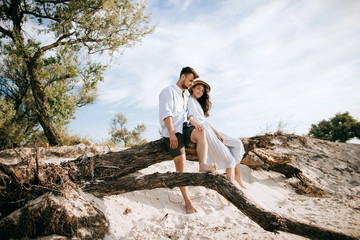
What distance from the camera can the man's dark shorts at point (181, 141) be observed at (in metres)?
3.68

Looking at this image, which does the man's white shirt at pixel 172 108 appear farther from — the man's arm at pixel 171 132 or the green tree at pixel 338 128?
the green tree at pixel 338 128

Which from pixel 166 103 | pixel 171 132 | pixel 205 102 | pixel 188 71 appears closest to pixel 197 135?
pixel 171 132

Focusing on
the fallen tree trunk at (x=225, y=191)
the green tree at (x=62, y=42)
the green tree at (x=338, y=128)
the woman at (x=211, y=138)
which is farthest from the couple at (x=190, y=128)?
the green tree at (x=338, y=128)

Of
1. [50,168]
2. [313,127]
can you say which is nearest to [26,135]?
[50,168]

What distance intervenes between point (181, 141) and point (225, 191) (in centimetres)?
138

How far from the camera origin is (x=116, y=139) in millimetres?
17750

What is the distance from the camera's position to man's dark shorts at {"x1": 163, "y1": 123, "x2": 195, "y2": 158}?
12.1ft

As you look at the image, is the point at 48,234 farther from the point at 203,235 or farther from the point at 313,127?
the point at 313,127

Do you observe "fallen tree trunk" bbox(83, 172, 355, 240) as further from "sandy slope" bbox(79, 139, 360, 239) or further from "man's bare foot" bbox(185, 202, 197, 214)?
"man's bare foot" bbox(185, 202, 197, 214)

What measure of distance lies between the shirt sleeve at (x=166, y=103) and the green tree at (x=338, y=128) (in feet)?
59.0

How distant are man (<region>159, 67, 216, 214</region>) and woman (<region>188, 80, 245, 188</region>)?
0.20 meters

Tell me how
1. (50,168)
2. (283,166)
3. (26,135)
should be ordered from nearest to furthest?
1. (50,168)
2. (283,166)
3. (26,135)

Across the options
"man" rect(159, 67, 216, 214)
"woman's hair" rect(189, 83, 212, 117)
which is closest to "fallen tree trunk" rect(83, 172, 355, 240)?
"man" rect(159, 67, 216, 214)

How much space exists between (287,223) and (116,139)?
16.9 metres
